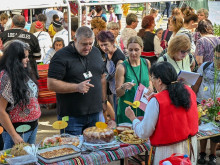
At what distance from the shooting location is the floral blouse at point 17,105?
3223 millimetres

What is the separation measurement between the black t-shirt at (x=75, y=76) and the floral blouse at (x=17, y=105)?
335mm

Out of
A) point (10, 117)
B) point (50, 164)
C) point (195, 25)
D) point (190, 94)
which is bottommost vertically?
point (50, 164)

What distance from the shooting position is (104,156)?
3.27 m

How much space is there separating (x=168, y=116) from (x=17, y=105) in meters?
1.26

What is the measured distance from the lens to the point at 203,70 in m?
4.80

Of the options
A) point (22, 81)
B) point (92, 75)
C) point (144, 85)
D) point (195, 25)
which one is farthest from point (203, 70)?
point (195, 25)

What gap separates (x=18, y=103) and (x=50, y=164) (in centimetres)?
60

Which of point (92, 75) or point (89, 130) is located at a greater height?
point (92, 75)

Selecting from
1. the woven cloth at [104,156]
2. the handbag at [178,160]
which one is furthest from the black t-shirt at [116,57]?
the handbag at [178,160]

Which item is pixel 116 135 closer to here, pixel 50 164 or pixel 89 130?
pixel 89 130

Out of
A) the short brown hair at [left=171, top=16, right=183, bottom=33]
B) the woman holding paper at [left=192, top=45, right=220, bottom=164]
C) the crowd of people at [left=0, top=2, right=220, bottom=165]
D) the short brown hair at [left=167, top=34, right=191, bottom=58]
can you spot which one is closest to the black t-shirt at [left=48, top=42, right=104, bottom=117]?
the crowd of people at [left=0, top=2, right=220, bottom=165]

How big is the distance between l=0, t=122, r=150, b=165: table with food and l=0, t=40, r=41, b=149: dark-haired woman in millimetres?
221

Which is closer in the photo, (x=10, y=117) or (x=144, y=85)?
(x=10, y=117)

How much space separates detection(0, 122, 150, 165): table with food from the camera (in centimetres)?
307
